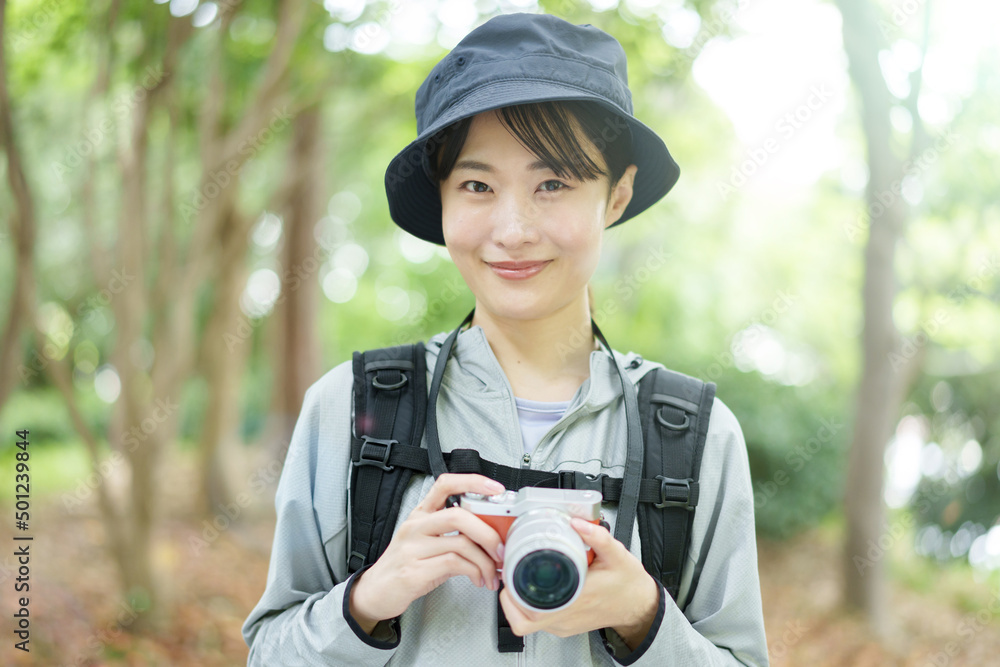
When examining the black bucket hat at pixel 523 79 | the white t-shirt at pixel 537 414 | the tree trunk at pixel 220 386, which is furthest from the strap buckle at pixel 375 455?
the tree trunk at pixel 220 386

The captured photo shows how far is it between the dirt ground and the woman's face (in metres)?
4.73

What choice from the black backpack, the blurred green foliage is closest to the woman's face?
the black backpack

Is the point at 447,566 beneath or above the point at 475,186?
beneath

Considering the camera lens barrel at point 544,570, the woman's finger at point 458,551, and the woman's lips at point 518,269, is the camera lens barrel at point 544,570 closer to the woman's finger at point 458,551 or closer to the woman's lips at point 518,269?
the woman's finger at point 458,551

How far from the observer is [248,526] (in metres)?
8.55

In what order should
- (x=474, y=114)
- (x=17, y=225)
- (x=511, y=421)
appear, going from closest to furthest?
(x=474, y=114) < (x=511, y=421) < (x=17, y=225)

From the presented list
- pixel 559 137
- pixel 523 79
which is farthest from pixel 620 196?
pixel 523 79

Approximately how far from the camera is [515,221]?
1510mm

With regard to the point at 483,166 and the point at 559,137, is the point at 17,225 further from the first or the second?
the point at 559,137

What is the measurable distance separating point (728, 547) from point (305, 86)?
540 centimetres

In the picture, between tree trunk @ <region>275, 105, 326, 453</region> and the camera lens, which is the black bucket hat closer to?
the camera lens

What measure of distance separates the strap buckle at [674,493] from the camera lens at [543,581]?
360 mm

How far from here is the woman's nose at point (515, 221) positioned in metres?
1.51

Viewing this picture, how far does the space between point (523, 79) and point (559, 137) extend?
0.14m
